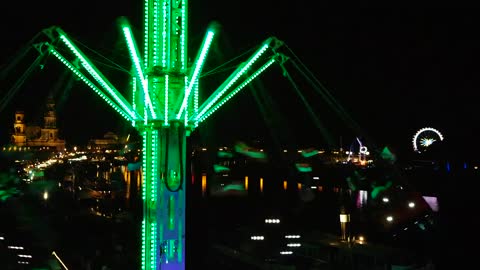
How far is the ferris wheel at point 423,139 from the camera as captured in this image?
68.8 metres

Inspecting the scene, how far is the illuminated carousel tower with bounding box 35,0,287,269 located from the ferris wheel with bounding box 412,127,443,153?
65380mm

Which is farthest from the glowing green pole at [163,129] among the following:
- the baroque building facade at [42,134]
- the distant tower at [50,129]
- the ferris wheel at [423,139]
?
the distant tower at [50,129]

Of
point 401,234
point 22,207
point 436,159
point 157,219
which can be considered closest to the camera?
point 157,219

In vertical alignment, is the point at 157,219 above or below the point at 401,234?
above

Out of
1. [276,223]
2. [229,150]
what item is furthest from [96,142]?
[276,223]

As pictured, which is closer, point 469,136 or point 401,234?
point 401,234

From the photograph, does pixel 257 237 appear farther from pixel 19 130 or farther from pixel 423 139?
pixel 19 130

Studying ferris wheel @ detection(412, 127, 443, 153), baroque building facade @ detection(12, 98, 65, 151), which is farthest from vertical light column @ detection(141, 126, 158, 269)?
baroque building facade @ detection(12, 98, 65, 151)

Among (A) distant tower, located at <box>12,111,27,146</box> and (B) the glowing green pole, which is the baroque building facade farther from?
(B) the glowing green pole

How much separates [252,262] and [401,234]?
13.4 metres

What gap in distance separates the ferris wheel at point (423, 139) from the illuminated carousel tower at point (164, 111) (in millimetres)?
65380

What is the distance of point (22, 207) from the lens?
32.3m

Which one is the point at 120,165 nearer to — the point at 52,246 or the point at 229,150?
the point at 229,150

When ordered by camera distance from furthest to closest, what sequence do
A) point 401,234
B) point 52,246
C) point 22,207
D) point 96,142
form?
1. point 96,142
2. point 22,207
3. point 401,234
4. point 52,246
